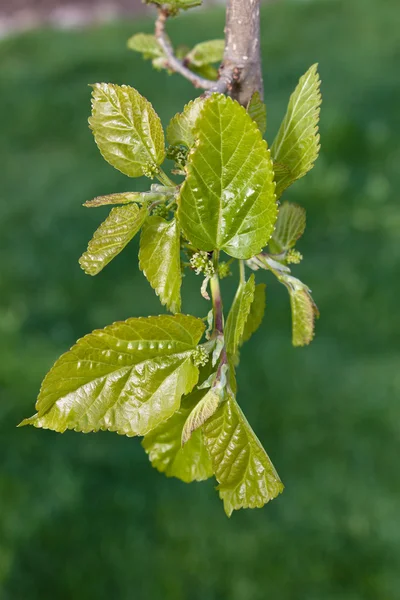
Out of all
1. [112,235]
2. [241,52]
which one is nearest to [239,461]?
[112,235]

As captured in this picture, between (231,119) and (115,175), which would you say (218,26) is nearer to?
(115,175)

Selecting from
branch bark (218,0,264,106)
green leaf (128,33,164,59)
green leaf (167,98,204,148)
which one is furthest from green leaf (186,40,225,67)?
green leaf (167,98,204,148)

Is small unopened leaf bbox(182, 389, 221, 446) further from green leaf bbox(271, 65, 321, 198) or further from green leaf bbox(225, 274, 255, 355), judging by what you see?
green leaf bbox(271, 65, 321, 198)

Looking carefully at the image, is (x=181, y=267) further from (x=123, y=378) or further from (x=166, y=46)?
(x=166, y=46)

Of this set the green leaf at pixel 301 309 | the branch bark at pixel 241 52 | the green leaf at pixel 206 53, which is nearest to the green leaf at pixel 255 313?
the green leaf at pixel 301 309

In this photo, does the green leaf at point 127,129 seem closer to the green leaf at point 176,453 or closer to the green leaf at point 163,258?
the green leaf at point 163,258

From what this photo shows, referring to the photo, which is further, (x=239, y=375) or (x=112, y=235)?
(x=239, y=375)

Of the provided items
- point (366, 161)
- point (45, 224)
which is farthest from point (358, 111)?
point (45, 224)
